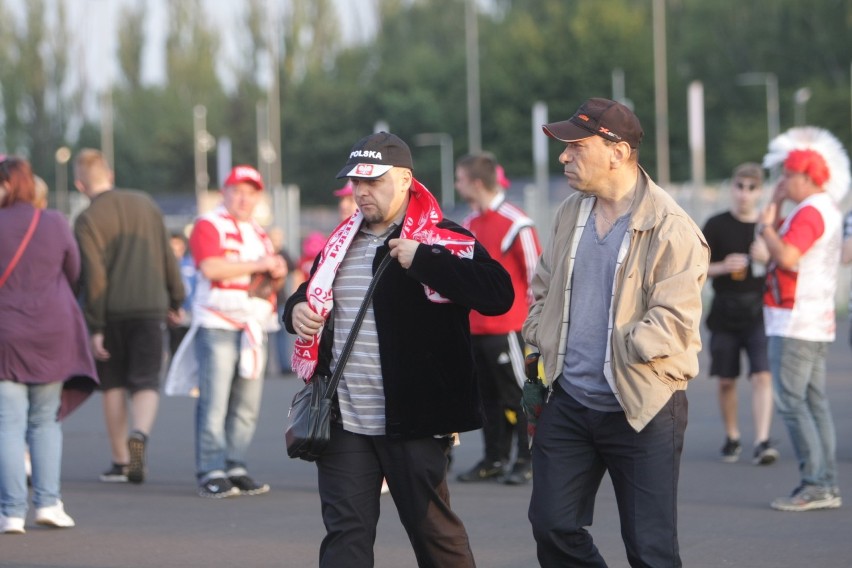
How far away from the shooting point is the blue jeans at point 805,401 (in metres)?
7.95

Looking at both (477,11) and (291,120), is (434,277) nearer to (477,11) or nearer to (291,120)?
(291,120)

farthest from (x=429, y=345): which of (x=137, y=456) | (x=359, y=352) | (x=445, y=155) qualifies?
(x=445, y=155)

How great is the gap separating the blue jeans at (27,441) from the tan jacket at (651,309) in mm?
3622

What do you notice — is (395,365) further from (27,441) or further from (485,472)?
(485,472)

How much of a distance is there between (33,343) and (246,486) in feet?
6.51

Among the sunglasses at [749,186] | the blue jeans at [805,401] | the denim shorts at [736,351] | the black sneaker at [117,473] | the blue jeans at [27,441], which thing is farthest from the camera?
the denim shorts at [736,351]

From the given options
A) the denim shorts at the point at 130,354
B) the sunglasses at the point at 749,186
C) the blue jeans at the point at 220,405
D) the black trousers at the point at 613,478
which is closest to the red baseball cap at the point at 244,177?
the blue jeans at the point at 220,405

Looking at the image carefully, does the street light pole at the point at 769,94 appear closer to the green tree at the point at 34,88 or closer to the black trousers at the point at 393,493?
the green tree at the point at 34,88

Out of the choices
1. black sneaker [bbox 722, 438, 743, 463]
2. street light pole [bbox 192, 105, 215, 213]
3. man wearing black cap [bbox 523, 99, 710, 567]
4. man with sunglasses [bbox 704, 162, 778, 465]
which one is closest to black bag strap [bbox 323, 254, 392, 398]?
man wearing black cap [bbox 523, 99, 710, 567]

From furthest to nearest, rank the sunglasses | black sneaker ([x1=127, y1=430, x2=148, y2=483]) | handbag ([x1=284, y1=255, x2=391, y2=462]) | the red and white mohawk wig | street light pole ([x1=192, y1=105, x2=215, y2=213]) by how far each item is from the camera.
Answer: street light pole ([x1=192, y1=105, x2=215, y2=213]) → the sunglasses → black sneaker ([x1=127, y1=430, x2=148, y2=483]) → the red and white mohawk wig → handbag ([x1=284, y1=255, x2=391, y2=462])

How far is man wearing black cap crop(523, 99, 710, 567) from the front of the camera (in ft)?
16.2

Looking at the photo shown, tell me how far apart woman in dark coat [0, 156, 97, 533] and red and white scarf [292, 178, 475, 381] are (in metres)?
2.70

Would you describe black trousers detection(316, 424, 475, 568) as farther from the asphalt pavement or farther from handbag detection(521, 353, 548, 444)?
the asphalt pavement

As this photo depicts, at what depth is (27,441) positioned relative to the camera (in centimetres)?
791
